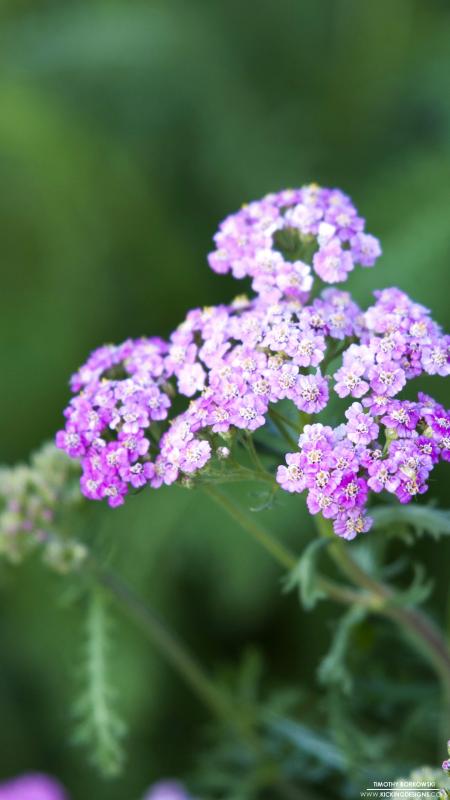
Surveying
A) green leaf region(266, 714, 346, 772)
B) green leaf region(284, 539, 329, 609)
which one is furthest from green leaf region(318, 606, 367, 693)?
green leaf region(266, 714, 346, 772)

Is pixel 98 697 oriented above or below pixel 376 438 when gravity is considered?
above

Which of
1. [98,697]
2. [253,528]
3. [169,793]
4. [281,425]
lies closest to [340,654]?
[253,528]

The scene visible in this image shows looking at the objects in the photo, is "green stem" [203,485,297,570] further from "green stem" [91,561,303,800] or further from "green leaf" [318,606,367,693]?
"green stem" [91,561,303,800]

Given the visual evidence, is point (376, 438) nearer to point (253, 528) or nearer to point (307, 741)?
point (253, 528)

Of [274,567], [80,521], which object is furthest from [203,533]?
[80,521]

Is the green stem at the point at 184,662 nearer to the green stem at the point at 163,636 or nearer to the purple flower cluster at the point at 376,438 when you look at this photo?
the green stem at the point at 163,636

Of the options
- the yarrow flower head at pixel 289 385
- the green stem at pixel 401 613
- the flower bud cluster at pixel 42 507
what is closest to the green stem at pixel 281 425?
the yarrow flower head at pixel 289 385
